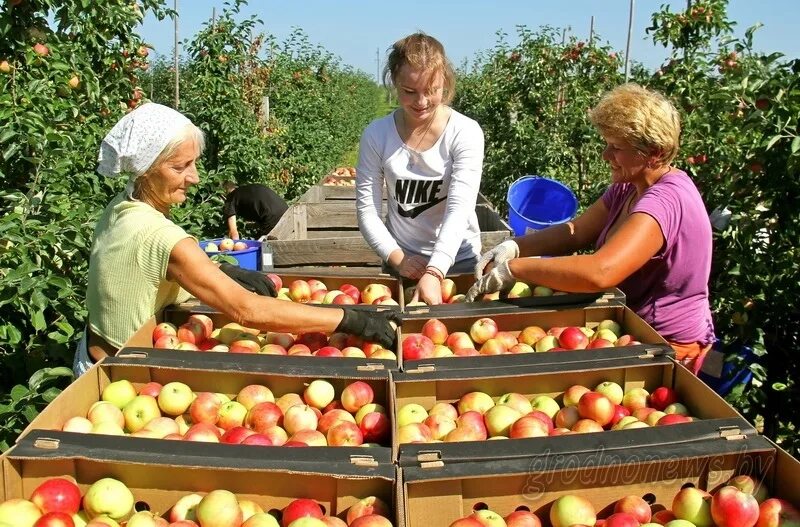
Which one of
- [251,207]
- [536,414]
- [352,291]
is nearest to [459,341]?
[536,414]

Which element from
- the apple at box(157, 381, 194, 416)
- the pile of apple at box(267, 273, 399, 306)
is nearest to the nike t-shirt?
the pile of apple at box(267, 273, 399, 306)

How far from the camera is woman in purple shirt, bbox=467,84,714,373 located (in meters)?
2.30

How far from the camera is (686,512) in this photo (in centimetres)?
155

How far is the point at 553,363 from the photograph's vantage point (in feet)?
6.60

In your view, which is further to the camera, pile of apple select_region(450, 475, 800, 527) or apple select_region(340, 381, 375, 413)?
apple select_region(340, 381, 375, 413)

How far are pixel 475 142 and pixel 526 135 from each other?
646 centimetres

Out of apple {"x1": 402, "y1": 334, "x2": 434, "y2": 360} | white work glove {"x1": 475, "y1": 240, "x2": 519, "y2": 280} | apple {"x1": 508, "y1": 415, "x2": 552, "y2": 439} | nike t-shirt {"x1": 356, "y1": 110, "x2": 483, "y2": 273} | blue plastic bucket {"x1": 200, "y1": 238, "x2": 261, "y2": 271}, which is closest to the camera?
apple {"x1": 508, "y1": 415, "x2": 552, "y2": 439}

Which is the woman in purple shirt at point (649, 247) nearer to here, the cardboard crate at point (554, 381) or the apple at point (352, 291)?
the cardboard crate at point (554, 381)

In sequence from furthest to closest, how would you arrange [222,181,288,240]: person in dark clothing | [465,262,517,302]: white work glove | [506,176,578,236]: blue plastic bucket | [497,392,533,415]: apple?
[222,181,288,240]: person in dark clothing → [506,176,578,236]: blue plastic bucket → [465,262,517,302]: white work glove → [497,392,533,415]: apple

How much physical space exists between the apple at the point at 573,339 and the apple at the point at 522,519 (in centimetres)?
86

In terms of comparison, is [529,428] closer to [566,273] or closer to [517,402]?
[517,402]

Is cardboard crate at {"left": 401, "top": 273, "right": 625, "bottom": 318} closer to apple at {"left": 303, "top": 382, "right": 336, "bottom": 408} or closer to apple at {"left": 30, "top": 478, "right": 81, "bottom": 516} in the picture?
apple at {"left": 303, "top": 382, "right": 336, "bottom": 408}

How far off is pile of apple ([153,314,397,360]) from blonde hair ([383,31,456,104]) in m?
1.09

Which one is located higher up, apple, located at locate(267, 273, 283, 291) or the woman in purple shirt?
the woman in purple shirt
